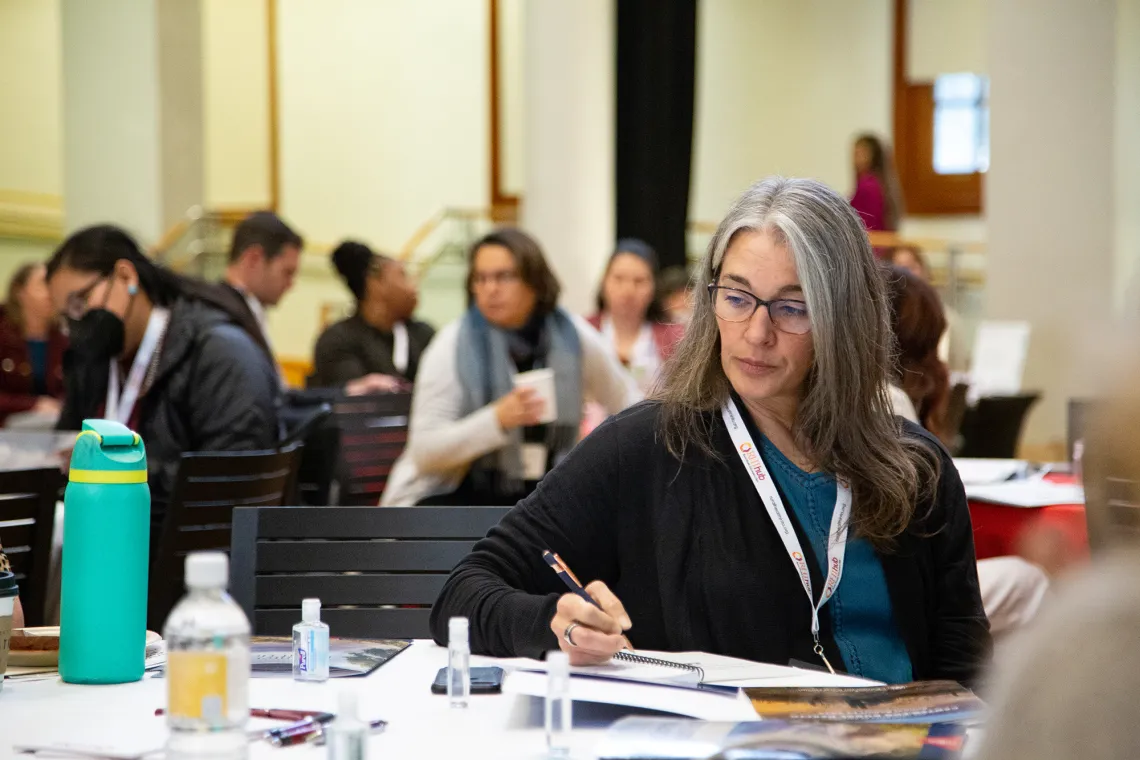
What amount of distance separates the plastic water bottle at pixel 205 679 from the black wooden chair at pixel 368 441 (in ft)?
11.6

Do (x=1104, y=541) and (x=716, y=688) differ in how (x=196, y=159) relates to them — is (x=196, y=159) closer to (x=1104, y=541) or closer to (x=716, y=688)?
(x=716, y=688)

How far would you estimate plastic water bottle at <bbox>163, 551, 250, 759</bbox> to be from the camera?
1229 millimetres

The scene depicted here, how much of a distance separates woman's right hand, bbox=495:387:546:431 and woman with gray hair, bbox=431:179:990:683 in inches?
83.6

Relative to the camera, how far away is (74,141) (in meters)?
9.65

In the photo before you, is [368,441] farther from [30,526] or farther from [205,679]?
[205,679]

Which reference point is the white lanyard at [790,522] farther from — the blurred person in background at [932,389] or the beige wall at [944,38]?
the beige wall at [944,38]

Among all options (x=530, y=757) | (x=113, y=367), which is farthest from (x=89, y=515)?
(x=113, y=367)

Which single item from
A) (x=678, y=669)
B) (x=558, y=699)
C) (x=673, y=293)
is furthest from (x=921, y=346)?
(x=673, y=293)

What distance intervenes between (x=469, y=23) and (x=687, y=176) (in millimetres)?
5812

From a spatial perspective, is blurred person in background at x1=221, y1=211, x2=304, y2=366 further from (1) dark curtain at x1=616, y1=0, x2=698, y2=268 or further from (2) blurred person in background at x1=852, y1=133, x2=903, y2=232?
(2) blurred person in background at x1=852, y1=133, x2=903, y2=232

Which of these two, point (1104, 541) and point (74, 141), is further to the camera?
point (74, 141)

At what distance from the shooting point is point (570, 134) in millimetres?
9062

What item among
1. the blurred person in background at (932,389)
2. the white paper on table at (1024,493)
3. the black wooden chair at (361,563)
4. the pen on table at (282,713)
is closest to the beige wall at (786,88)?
the white paper on table at (1024,493)

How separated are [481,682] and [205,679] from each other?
1.55ft
